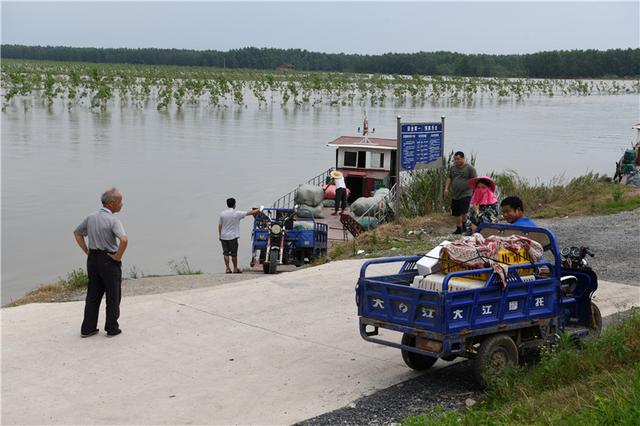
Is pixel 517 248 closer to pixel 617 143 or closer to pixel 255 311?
pixel 255 311

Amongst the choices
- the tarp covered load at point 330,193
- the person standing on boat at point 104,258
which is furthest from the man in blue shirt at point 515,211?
the tarp covered load at point 330,193

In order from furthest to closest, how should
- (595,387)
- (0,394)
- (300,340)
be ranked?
(300,340), (0,394), (595,387)

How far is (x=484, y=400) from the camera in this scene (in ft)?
25.2

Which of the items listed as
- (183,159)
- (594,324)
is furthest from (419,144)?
(183,159)

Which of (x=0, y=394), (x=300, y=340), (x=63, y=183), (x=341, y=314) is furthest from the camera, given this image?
(x=63, y=183)

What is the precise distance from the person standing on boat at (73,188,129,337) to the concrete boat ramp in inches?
9.5

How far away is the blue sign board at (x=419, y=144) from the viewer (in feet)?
61.7

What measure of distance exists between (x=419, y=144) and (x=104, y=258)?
35.2 ft

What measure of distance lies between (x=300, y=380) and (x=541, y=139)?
47.7m

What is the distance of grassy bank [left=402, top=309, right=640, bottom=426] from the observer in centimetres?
639

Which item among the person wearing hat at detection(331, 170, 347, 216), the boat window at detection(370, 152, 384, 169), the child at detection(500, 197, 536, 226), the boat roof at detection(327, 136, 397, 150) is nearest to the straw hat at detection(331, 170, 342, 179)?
the person wearing hat at detection(331, 170, 347, 216)

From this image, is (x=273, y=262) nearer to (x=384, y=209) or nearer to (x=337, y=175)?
(x=384, y=209)

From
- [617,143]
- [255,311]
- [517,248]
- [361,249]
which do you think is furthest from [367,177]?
[617,143]

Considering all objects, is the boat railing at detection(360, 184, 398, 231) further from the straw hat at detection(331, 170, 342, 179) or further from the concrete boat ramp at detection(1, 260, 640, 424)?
the concrete boat ramp at detection(1, 260, 640, 424)
